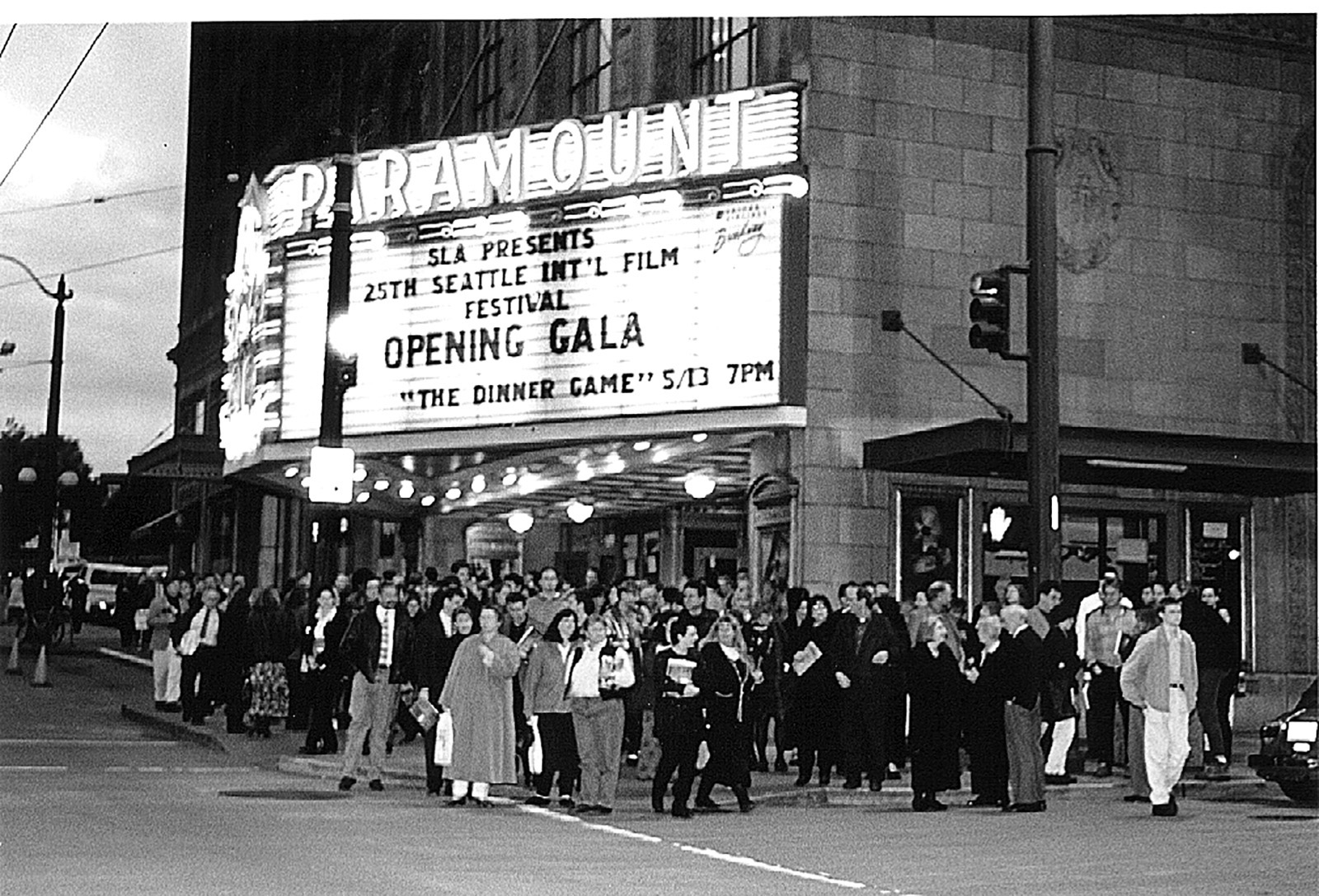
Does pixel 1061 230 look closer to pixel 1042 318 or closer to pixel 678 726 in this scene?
pixel 1042 318

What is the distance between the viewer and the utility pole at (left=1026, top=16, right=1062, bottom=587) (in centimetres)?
1769

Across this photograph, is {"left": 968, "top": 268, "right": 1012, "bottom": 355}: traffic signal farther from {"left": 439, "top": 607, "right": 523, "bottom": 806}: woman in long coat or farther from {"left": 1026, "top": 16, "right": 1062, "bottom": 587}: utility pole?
{"left": 439, "top": 607, "right": 523, "bottom": 806}: woman in long coat

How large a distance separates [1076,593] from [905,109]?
6.59 meters

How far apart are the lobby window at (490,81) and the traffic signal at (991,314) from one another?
63.8ft

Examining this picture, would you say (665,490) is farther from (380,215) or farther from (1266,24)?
(1266,24)

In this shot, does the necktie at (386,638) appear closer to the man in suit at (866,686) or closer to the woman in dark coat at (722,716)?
the woman in dark coat at (722,716)

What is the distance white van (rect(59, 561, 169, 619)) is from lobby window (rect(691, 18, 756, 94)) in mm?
28605

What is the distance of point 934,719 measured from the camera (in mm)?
16875

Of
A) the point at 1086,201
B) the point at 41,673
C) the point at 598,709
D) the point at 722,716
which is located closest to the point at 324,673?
the point at 598,709

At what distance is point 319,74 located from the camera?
4456 cm

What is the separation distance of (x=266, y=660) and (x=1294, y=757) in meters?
11.1

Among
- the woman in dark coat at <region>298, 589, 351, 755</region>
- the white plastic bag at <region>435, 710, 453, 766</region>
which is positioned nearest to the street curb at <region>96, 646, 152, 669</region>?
the woman in dark coat at <region>298, 589, 351, 755</region>

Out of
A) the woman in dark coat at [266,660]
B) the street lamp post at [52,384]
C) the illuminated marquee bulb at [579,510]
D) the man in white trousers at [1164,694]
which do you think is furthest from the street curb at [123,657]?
the man in white trousers at [1164,694]

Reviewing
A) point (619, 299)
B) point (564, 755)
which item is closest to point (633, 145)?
point (619, 299)
